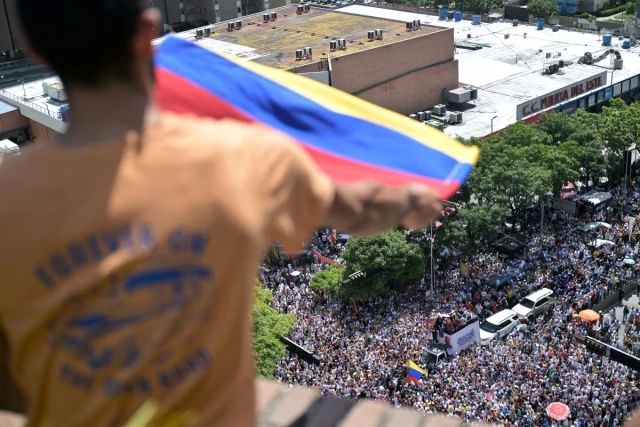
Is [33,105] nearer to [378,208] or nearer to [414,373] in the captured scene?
[414,373]

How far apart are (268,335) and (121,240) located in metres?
20.8

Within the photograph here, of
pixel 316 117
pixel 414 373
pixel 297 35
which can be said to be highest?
pixel 316 117

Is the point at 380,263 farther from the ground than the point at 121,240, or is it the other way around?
the point at 121,240

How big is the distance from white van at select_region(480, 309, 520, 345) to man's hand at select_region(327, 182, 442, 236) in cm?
2175

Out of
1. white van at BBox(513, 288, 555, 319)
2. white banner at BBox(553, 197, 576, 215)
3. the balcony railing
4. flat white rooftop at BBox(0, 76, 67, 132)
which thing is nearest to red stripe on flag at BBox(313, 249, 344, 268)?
white van at BBox(513, 288, 555, 319)

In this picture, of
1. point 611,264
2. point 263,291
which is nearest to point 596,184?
point 611,264

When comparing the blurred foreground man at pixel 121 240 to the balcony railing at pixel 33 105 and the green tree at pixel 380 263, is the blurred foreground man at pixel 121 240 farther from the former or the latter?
the balcony railing at pixel 33 105

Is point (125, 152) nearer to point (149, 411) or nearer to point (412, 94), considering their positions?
point (149, 411)

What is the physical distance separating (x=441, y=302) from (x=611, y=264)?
240 inches

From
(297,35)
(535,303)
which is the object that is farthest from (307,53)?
(535,303)

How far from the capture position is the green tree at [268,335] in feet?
72.8

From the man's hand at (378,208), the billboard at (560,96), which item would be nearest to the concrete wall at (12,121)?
the billboard at (560,96)

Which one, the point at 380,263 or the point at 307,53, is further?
the point at 307,53

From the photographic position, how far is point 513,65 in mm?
49688
